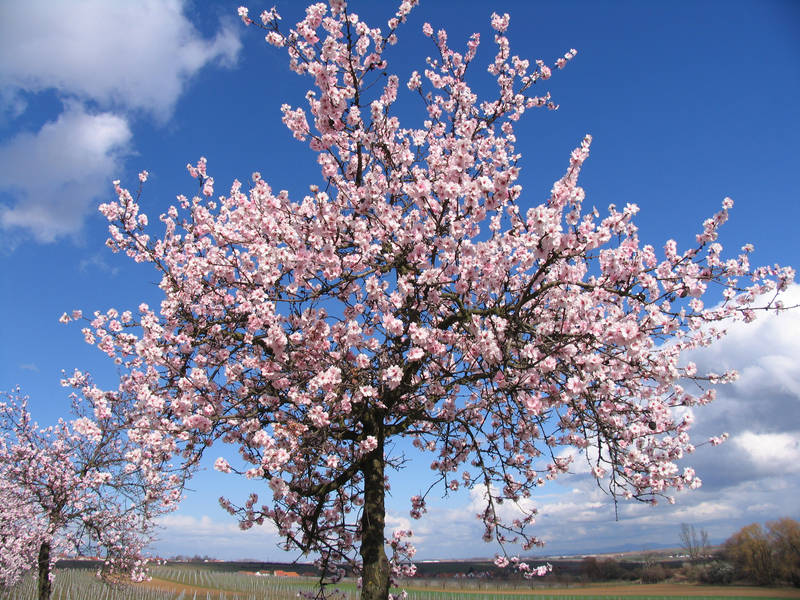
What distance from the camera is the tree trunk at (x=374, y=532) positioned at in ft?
20.5

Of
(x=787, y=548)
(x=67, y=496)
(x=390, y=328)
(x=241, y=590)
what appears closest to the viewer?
(x=390, y=328)

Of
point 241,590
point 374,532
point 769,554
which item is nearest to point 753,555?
point 769,554

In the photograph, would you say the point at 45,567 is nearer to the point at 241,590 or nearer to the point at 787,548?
the point at 241,590

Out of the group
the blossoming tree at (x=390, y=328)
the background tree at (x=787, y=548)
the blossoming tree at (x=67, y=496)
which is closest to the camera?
the blossoming tree at (x=390, y=328)

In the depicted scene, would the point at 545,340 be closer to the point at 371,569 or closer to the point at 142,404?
the point at 371,569

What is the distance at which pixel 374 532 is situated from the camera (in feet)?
21.4

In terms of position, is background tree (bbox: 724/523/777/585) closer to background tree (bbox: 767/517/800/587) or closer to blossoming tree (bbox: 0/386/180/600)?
background tree (bbox: 767/517/800/587)

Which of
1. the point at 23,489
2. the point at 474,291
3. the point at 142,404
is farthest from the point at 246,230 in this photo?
the point at 23,489

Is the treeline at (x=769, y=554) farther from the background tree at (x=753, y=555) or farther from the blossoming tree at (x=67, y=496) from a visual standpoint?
the blossoming tree at (x=67, y=496)

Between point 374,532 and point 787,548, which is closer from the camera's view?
point 374,532

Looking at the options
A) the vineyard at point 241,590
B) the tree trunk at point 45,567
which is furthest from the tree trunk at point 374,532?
the tree trunk at point 45,567

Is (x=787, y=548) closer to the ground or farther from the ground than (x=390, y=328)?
closer to the ground

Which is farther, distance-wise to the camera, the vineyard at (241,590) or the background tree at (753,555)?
the background tree at (753,555)

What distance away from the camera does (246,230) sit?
23.8ft
